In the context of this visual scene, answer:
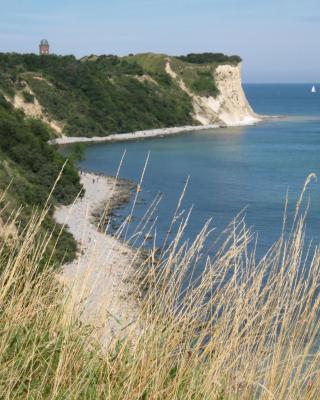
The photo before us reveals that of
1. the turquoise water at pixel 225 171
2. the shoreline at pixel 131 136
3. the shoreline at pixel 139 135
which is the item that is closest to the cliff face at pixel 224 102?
the shoreline at pixel 139 135

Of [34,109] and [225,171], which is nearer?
[225,171]

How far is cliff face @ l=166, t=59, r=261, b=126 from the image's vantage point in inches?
3964

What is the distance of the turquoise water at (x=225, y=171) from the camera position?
115 ft

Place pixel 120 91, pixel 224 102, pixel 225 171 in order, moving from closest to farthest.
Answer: pixel 225 171 < pixel 120 91 < pixel 224 102

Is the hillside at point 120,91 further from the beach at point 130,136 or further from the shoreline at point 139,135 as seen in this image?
the beach at point 130,136

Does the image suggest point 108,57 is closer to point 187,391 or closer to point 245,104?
point 245,104

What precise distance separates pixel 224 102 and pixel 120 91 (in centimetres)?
2055

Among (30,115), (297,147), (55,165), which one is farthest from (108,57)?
(55,165)

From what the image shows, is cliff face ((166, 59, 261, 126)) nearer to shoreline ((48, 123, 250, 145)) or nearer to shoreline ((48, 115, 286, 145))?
shoreline ((48, 115, 286, 145))

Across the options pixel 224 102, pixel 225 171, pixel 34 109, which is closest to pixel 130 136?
pixel 34 109

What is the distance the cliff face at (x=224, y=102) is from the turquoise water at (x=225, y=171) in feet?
27.1

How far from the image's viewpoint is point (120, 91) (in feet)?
299

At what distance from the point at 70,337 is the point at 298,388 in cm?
120

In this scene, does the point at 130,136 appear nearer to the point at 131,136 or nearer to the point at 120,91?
the point at 131,136
